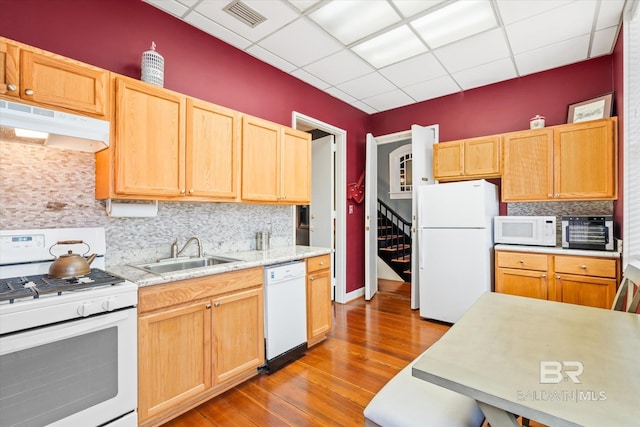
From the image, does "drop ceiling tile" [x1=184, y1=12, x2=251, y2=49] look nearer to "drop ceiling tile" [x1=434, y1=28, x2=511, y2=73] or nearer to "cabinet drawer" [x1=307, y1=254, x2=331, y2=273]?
"drop ceiling tile" [x1=434, y1=28, x2=511, y2=73]

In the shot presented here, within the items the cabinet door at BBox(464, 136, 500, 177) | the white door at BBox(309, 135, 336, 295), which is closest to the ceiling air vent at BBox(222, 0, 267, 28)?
the white door at BBox(309, 135, 336, 295)

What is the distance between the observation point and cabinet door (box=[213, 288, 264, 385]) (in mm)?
2098

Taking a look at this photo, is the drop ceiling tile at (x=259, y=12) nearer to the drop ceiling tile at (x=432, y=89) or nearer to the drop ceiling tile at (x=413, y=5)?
the drop ceiling tile at (x=413, y=5)

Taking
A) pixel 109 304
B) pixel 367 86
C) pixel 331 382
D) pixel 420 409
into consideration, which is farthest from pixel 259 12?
pixel 331 382

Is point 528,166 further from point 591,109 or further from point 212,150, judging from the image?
point 212,150

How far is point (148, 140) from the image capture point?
6.69 ft

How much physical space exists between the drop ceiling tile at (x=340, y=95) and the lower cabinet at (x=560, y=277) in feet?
9.18

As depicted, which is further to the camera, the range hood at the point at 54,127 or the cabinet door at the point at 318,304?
the cabinet door at the point at 318,304

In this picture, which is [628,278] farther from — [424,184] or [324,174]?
[324,174]

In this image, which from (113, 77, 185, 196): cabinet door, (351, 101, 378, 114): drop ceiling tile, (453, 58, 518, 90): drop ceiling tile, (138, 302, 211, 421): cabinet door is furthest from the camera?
(351, 101, 378, 114): drop ceiling tile

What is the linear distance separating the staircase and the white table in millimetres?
4469

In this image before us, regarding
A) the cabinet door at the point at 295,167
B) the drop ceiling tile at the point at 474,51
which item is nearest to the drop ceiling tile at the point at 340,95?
the cabinet door at the point at 295,167

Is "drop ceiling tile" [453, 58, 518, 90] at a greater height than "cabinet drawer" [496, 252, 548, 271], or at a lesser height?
greater

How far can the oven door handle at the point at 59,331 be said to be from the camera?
128 centimetres
